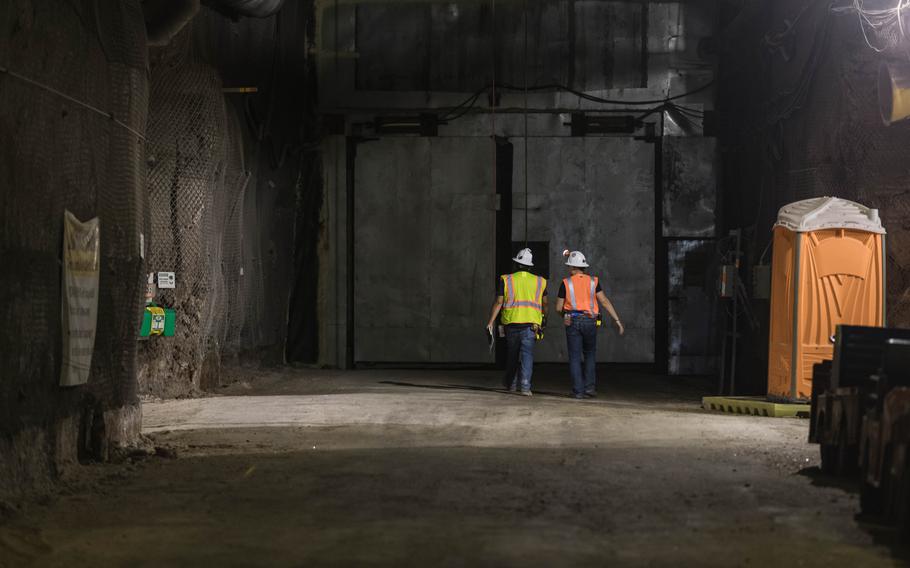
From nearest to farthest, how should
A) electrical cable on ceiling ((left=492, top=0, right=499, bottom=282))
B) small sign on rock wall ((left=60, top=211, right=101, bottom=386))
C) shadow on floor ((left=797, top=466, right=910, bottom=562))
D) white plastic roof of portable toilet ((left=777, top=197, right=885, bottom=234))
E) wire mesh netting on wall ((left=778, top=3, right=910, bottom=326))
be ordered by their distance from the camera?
1. shadow on floor ((left=797, top=466, right=910, bottom=562))
2. small sign on rock wall ((left=60, top=211, right=101, bottom=386))
3. white plastic roof of portable toilet ((left=777, top=197, right=885, bottom=234))
4. wire mesh netting on wall ((left=778, top=3, right=910, bottom=326))
5. electrical cable on ceiling ((left=492, top=0, right=499, bottom=282))

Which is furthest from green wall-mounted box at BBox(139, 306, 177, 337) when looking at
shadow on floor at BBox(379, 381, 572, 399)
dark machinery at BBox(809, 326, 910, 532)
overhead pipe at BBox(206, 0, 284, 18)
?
dark machinery at BBox(809, 326, 910, 532)

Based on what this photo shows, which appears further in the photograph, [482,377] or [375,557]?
[482,377]

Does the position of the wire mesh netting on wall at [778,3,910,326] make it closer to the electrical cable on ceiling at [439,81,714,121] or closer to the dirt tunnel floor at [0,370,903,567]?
the dirt tunnel floor at [0,370,903,567]

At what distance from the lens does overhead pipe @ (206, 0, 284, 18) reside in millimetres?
13617

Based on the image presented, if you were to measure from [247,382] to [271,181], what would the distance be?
3.69 m

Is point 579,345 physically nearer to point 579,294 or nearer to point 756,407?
point 579,294

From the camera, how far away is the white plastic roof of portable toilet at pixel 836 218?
1322 centimetres

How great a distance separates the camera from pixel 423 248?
2158 centimetres

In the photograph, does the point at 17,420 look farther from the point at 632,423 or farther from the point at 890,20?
the point at 890,20

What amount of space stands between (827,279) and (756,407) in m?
1.68

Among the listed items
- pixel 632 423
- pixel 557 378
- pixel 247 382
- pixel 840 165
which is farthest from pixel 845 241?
pixel 247 382

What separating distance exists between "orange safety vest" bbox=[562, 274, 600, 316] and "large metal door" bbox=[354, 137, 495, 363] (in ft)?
17.5

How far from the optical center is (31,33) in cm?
786

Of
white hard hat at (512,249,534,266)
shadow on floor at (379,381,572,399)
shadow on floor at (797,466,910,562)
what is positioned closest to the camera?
shadow on floor at (797,466,910,562)
